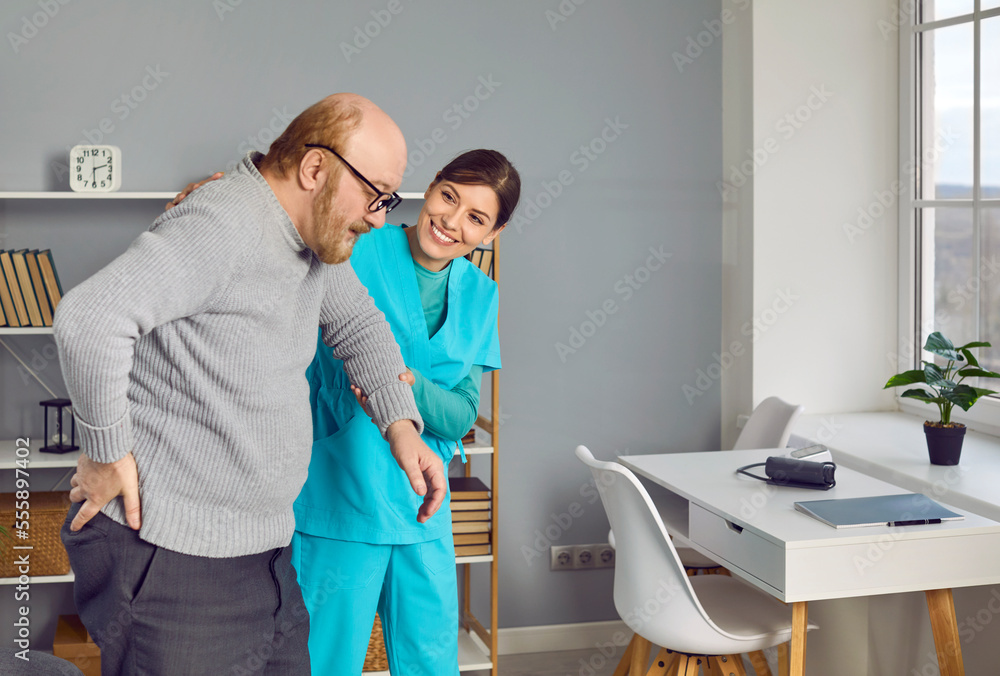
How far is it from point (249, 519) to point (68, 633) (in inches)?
76.3

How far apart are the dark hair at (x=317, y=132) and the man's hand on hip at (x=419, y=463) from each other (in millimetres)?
433

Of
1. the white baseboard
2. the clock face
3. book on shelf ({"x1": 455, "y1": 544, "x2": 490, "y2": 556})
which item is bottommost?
the white baseboard

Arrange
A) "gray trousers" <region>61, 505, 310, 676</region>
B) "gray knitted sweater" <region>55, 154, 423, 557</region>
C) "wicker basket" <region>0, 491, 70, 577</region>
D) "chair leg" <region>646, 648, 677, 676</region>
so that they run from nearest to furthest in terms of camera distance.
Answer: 1. "gray knitted sweater" <region>55, 154, 423, 557</region>
2. "gray trousers" <region>61, 505, 310, 676</region>
3. "chair leg" <region>646, 648, 677, 676</region>
4. "wicker basket" <region>0, 491, 70, 577</region>

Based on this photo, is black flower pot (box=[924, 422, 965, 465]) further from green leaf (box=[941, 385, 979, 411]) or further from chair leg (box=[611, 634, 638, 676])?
chair leg (box=[611, 634, 638, 676])

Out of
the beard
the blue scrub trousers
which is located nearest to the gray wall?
the blue scrub trousers

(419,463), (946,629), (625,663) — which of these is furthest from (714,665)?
(419,463)

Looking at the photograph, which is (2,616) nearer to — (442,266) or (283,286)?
(442,266)

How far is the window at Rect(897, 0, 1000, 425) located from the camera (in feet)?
Result: 8.72

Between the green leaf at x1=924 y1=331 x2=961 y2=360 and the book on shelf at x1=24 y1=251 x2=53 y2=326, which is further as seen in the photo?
the book on shelf at x1=24 y1=251 x2=53 y2=326

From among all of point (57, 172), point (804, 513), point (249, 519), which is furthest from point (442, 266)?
point (57, 172)

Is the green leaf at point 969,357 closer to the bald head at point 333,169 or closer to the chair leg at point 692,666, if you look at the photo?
the chair leg at point 692,666

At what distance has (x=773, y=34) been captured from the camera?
9.73 feet

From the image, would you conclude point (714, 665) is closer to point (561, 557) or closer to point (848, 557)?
point (848, 557)

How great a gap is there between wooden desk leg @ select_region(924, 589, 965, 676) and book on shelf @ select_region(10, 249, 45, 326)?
2.50 m
